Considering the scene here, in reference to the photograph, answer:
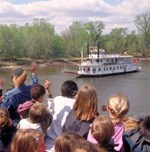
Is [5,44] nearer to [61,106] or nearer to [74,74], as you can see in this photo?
[74,74]

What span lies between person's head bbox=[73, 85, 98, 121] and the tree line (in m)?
77.5

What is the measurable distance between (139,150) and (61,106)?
1.62 m

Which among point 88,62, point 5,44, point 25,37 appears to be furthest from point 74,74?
point 25,37

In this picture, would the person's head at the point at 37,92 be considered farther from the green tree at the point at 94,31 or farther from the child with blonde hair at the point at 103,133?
the green tree at the point at 94,31

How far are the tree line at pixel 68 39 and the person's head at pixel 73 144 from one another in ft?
259

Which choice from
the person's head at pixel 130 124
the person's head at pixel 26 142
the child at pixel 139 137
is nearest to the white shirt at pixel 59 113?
the person's head at pixel 130 124

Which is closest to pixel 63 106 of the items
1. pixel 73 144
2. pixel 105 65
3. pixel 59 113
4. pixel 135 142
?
pixel 59 113

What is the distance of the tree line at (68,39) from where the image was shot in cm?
8481

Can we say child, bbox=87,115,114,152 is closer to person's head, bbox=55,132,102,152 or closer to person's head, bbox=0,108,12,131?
person's head, bbox=55,132,102,152

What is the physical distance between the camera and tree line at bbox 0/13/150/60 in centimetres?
8481

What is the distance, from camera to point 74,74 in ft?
184

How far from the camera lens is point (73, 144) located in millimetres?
2936

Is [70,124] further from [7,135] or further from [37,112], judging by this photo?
[7,135]

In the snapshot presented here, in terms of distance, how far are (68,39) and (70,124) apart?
10007 cm
